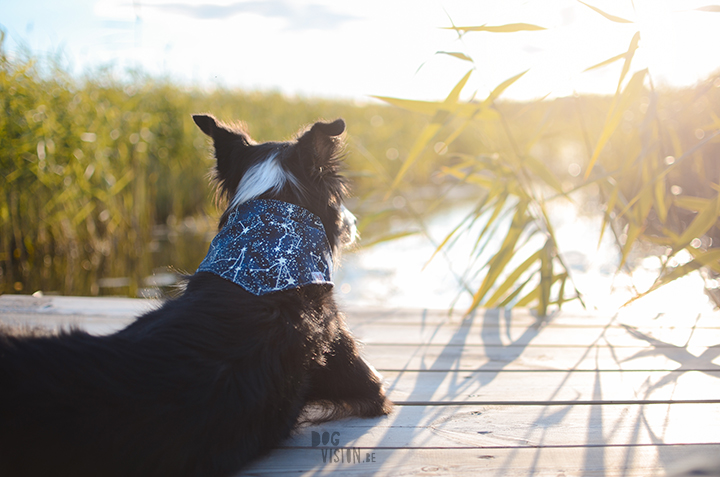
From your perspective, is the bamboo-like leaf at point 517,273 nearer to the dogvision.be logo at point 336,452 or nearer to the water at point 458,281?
the water at point 458,281

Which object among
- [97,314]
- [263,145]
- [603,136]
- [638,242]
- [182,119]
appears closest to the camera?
[263,145]

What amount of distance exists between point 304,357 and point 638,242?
5.95m

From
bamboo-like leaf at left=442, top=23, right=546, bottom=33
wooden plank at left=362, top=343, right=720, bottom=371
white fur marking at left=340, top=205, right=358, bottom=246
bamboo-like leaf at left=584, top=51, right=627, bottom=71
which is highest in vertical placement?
bamboo-like leaf at left=442, top=23, right=546, bottom=33

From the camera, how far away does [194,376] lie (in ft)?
3.87

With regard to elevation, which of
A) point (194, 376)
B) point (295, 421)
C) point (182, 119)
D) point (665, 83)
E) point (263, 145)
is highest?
point (665, 83)

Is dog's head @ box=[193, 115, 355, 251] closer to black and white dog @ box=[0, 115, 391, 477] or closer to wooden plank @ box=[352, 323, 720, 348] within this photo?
black and white dog @ box=[0, 115, 391, 477]

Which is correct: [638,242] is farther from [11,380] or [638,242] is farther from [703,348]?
[11,380]

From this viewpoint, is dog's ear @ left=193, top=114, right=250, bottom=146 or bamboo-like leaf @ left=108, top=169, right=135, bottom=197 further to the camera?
bamboo-like leaf @ left=108, top=169, right=135, bottom=197

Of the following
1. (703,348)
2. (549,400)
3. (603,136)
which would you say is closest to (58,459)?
(549,400)

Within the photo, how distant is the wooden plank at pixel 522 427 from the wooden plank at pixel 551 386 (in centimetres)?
7

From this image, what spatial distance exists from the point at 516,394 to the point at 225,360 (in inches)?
46.0

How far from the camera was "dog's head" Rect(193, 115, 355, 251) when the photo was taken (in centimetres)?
165

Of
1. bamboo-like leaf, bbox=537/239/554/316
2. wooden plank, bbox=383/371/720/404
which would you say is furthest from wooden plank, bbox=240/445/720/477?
bamboo-like leaf, bbox=537/239/554/316

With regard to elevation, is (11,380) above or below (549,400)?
above
